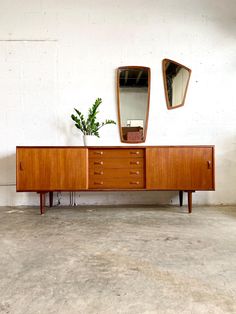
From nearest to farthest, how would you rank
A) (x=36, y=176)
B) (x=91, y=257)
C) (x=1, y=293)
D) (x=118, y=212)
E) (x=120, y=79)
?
(x=1, y=293) → (x=91, y=257) → (x=36, y=176) → (x=118, y=212) → (x=120, y=79)

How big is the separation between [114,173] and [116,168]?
0.06 m

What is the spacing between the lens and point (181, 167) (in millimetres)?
2648

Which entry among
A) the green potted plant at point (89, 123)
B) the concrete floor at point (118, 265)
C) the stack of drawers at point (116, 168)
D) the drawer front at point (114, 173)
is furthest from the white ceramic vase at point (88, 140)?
the concrete floor at point (118, 265)

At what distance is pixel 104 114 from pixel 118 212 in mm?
1211

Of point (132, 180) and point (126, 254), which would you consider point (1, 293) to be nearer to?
point (126, 254)

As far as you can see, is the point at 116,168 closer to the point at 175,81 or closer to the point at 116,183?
the point at 116,183

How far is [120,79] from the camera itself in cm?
315

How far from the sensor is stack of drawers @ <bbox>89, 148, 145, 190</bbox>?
268 centimetres

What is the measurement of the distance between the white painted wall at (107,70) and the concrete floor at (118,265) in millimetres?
969

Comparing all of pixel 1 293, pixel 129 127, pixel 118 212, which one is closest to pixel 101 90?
pixel 129 127

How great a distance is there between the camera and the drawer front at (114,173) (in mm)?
2676

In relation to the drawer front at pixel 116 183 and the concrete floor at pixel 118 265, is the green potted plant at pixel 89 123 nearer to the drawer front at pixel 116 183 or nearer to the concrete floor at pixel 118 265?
the drawer front at pixel 116 183

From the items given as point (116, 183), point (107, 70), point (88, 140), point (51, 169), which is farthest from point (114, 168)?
point (107, 70)

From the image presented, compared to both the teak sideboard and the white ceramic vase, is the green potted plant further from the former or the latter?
the teak sideboard
